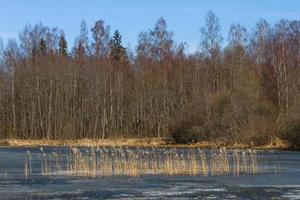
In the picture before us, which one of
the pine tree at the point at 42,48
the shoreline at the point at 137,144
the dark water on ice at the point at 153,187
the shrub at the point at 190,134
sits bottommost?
the dark water on ice at the point at 153,187

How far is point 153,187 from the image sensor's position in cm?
2189

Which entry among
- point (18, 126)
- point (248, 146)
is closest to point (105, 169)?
point (248, 146)

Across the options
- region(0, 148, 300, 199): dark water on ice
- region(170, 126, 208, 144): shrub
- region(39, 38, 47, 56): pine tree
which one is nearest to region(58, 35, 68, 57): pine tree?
region(39, 38, 47, 56): pine tree

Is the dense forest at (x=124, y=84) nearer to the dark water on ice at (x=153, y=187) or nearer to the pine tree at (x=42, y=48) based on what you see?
the pine tree at (x=42, y=48)

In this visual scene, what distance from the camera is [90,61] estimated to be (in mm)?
75375

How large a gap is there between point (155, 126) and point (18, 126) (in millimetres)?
16315

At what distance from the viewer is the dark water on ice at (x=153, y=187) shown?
19.5 m

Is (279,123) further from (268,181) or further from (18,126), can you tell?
(18,126)

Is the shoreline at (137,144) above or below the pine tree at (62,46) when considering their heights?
below

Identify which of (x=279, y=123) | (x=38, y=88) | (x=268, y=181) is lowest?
(x=268, y=181)

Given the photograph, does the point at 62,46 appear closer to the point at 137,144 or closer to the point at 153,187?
the point at 137,144

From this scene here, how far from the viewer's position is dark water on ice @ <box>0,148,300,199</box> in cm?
1952

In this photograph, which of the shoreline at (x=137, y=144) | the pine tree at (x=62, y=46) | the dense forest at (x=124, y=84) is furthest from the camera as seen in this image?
the pine tree at (x=62, y=46)

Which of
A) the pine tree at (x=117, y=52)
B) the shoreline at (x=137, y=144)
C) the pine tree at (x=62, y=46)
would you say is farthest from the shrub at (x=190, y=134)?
the pine tree at (x=62, y=46)
